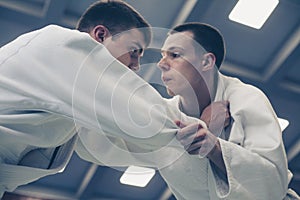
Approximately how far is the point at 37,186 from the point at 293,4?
4.23 m

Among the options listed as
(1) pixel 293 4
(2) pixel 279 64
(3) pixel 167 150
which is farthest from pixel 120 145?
(2) pixel 279 64

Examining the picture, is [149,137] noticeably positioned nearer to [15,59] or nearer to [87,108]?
[87,108]

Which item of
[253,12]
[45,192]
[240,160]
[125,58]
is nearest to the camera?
[240,160]

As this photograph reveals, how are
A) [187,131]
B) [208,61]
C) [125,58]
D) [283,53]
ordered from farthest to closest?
[283,53], [208,61], [125,58], [187,131]

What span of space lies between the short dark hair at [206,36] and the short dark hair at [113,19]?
0.29 metres

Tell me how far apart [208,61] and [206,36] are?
5.8 inches

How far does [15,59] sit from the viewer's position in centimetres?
177

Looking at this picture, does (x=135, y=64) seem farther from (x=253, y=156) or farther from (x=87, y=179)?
(x=87, y=179)

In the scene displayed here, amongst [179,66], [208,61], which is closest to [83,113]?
[179,66]

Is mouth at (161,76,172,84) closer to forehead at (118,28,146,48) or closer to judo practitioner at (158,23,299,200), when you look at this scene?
judo practitioner at (158,23,299,200)

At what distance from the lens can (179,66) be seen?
7.75 feet

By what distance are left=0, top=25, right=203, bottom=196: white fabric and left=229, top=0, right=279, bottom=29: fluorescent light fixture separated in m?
2.64

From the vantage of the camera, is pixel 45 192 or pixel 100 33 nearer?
pixel 100 33

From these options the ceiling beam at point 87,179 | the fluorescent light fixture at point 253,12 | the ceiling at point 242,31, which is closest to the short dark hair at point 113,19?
the ceiling at point 242,31
